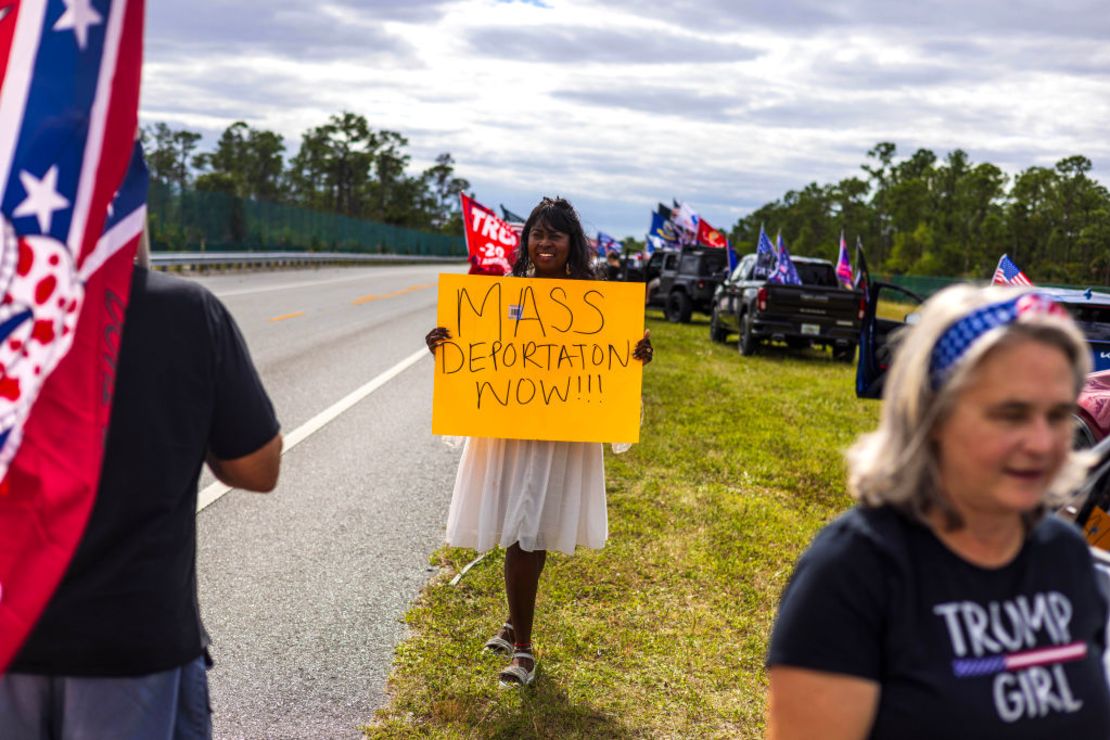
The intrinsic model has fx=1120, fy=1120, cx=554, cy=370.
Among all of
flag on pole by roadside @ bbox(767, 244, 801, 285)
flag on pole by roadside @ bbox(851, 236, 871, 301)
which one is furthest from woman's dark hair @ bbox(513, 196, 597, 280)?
flag on pole by roadside @ bbox(767, 244, 801, 285)

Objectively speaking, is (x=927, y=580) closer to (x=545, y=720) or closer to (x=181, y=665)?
(x=181, y=665)

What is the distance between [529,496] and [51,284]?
3.08 meters

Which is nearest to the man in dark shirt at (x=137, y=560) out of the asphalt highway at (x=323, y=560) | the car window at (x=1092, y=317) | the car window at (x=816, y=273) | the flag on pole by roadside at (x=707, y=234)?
the asphalt highway at (x=323, y=560)

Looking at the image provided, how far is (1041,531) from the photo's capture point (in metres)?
2.03

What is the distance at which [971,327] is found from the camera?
6.11ft

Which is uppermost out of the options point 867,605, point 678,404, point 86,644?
point 867,605

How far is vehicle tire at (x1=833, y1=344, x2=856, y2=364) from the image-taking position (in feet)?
68.1

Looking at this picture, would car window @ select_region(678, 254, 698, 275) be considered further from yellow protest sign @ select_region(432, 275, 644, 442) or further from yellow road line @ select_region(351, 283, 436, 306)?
yellow protest sign @ select_region(432, 275, 644, 442)

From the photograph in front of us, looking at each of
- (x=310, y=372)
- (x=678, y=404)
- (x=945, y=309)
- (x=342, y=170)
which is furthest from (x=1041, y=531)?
(x=342, y=170)

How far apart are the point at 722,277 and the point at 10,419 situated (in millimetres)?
26093

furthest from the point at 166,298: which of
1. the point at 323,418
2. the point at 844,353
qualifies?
the point at 844,353

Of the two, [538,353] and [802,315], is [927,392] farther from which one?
[802,315]

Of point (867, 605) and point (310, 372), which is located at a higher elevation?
point (867, 605)

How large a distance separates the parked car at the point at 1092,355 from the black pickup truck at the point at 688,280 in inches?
646
